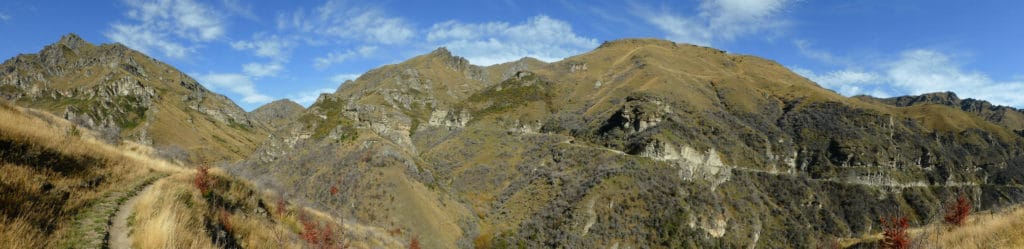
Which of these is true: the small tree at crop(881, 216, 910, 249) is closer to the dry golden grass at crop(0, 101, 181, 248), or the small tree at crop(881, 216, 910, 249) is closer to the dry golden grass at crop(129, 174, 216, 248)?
the dry golden grass at crop(129, 174, 216, 248)

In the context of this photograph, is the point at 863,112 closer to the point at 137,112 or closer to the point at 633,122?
the point at 633,122

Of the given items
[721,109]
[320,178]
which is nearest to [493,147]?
[320,178]

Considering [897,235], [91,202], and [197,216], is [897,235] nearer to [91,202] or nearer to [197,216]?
[197,216]

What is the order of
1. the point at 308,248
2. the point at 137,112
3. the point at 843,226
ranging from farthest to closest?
the point at 137,112, the point at 843,226, the point at 308,248

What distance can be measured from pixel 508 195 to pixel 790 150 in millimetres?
→ 110955

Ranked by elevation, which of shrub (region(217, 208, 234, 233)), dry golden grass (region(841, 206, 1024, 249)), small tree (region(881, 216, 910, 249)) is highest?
dry golden grass (region(841, 206, 1024, 249))

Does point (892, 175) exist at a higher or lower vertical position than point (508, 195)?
higher

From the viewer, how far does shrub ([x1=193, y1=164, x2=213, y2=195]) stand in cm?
1230

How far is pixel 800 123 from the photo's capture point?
162250 mm

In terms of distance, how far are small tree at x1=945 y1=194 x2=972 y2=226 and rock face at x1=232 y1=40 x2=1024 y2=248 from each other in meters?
47.1

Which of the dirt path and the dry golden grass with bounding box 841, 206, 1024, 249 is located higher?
the dry golden grass with bounding box 841, 206, 1024, 249

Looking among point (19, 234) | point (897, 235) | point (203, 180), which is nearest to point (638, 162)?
point (897, 235)

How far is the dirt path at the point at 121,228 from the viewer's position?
6430 millimetres

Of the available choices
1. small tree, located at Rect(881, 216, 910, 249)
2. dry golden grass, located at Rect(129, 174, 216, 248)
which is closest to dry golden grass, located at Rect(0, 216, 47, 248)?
dry golden grass, located at Rect(129, 174, 216, 248)
